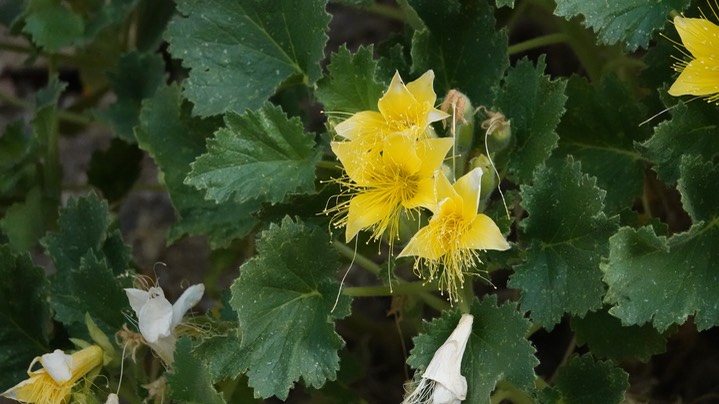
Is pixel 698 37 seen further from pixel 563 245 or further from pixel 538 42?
pixel 538 42

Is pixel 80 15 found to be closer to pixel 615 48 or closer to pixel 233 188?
pixel 233 188

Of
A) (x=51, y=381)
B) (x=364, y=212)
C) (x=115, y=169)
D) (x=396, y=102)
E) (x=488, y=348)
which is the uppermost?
(x=396, y=102)

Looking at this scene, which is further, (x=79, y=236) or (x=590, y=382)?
(x=79, y=236)

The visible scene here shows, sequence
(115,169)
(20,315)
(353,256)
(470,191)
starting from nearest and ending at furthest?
1. (470,191)
2. (353,256)
3. (20,315)
4. (115,169)

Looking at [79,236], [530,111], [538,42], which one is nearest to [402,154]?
[530,111]

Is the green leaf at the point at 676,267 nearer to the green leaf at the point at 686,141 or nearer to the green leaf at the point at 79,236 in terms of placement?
the green leaf at the point at 686,141

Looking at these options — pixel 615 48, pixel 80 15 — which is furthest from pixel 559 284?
pixel 80 15

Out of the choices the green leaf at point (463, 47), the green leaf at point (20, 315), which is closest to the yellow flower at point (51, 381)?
Result: the green leaf at point (20, 315)
